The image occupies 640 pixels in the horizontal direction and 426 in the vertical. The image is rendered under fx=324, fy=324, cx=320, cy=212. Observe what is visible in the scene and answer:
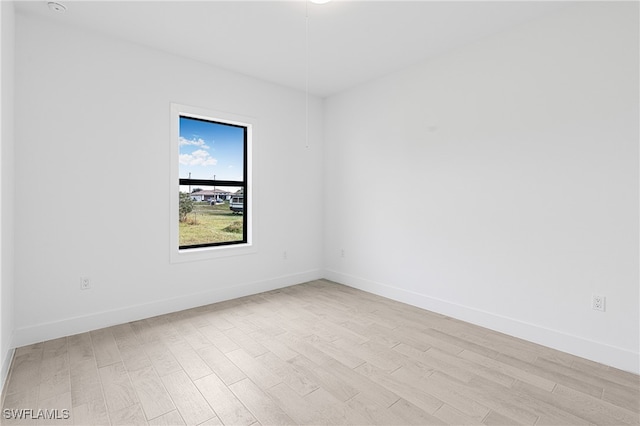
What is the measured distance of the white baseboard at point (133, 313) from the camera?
8.98 ft

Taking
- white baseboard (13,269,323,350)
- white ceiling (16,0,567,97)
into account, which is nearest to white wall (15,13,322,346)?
white baseboard (13,269,323,350)

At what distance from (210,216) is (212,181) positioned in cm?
45

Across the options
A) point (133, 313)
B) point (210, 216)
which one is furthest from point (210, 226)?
point (133, 313)

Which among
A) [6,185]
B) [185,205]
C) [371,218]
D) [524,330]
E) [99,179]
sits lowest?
[524,330]

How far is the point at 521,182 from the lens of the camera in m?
2.90

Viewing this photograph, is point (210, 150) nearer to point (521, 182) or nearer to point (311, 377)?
point (311, 377)

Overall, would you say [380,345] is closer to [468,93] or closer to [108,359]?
[108,359]

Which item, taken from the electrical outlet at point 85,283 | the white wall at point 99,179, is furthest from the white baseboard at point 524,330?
the electrical outlet at point 85,283

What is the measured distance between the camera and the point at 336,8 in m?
2.64

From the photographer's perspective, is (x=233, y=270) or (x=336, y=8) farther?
(x=233, y=270)

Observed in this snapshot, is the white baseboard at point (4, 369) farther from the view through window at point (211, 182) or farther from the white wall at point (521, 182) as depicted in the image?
the white wall at point (521, 182)

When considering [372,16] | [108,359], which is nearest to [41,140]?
[108,359]

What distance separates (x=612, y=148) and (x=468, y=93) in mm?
1304

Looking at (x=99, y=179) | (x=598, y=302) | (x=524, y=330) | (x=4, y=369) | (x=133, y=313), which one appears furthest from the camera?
(x=133, y=313)
